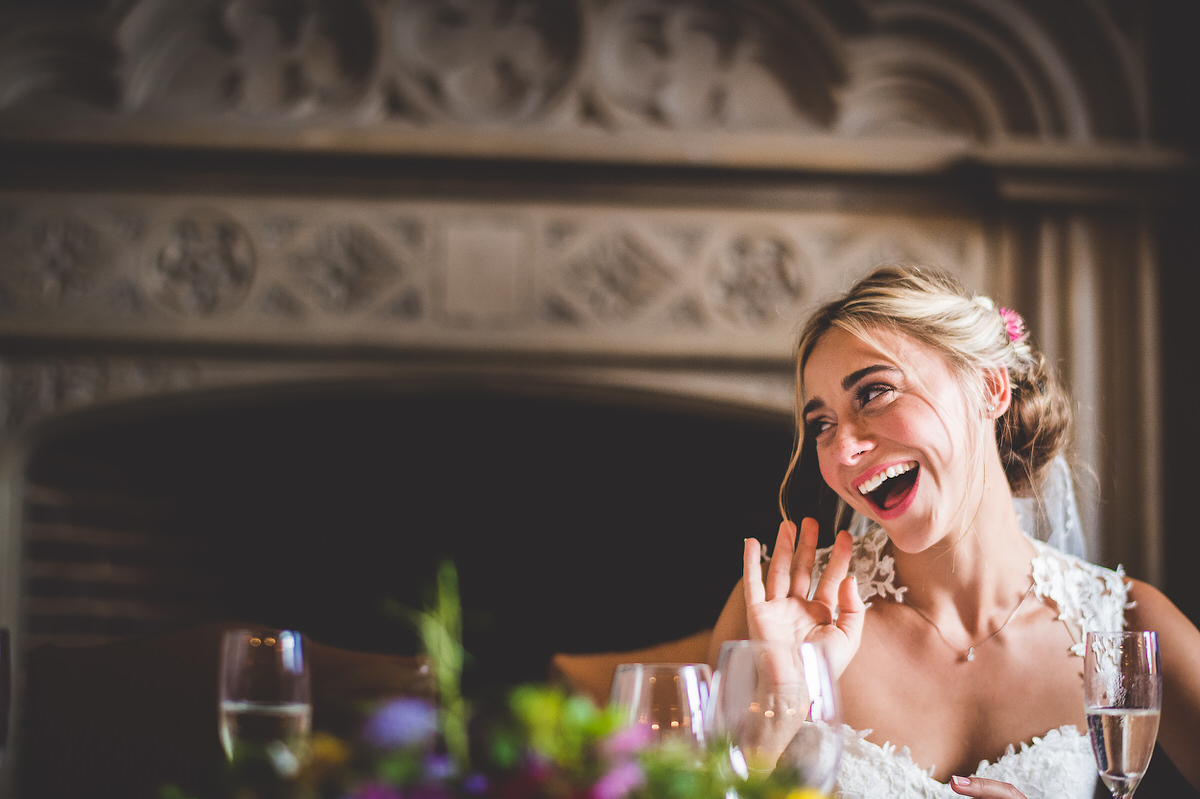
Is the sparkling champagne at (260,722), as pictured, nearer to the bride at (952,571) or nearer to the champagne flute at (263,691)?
the champagne flute at (263,691)

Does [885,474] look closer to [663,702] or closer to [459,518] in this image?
[663,702]

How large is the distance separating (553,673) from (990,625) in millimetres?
600

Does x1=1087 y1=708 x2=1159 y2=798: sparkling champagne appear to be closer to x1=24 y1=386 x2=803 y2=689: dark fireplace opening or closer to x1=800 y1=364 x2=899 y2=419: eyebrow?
x1=800 y1=364 x2=899 y2=419: eyebrow

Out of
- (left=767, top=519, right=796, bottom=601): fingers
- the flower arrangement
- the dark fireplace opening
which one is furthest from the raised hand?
the dark fireplace opening

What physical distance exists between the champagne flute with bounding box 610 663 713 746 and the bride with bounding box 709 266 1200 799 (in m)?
0.51

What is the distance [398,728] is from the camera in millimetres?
428

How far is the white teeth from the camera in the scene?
1259 millimetres

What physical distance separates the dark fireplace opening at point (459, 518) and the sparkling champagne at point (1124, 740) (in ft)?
7.26

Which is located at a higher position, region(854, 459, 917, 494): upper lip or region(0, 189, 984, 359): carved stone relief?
region(0, 189, 984, 359): carved stone relief

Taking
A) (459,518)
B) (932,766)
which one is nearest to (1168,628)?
(932,766)

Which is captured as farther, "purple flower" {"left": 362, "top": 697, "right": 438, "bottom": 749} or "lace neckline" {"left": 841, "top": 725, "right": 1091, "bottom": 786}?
"lace neckline" {"left": 841, "top": 725, "right": 1091, "bottom": 786}

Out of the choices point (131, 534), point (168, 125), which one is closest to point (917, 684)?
A: point (168, 125)

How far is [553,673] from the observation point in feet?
5.02

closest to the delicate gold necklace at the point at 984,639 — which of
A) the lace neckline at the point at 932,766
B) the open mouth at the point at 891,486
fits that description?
the lace neckline at the point at 932,766
